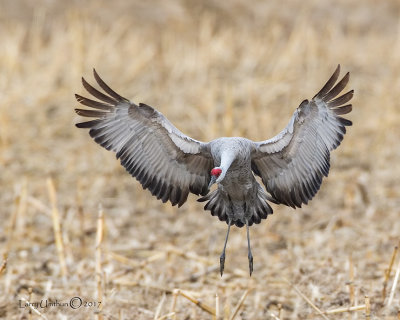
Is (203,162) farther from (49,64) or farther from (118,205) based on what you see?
(49,64)

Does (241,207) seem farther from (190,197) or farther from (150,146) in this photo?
(190,197)

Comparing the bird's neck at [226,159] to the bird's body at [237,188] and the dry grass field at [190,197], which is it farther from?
the dry grass field at [190,197]

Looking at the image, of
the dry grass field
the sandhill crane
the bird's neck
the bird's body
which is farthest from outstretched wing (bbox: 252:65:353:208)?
the dry grass field

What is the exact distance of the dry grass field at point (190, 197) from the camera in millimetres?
5145

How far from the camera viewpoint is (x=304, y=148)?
489cm

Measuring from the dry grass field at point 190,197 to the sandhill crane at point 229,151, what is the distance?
1.85ft

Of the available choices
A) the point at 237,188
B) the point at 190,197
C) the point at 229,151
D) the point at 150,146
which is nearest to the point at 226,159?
the point at 229,151

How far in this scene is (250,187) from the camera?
4945 millimetres

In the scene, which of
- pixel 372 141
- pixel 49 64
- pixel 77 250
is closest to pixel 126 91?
pixel 49 64

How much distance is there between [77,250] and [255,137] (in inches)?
124

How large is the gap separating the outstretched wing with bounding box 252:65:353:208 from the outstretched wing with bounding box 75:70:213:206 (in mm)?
444

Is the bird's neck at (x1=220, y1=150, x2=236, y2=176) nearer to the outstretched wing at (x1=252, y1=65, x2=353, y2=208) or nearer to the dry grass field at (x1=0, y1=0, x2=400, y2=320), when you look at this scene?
the outstretched wing at (x1=252, y1=65, x2=353, y2=208)

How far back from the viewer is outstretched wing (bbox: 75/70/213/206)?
4750 mm

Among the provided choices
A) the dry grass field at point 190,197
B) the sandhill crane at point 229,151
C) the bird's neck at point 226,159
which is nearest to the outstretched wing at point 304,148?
the sandhill crane at point 229,151
